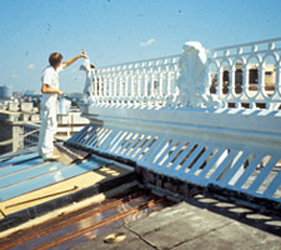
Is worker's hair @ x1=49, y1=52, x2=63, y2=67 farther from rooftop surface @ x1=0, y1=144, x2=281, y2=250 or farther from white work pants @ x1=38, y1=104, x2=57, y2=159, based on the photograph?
rooftop surface @ x1=0, y1=144, x2=281, y2=250

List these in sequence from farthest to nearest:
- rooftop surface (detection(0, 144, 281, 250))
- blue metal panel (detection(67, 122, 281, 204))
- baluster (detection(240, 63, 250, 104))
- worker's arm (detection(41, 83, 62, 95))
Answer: worker's arm (detection(41, 83, 62, 95)) < baluster (detection(240, 63, 250, 104)) < blue metal panel (detection(67, 122, 281, 204)) < rooftop surface (detection(0, 144, 281, 250))

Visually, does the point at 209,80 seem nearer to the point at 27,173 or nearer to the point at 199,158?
the point at 199,158

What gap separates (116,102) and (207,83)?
274 centimetres

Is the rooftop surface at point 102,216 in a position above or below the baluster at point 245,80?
below

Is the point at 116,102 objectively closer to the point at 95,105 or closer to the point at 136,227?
the point at 95,105

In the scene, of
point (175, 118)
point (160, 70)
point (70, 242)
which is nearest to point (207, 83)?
point (175, 118)

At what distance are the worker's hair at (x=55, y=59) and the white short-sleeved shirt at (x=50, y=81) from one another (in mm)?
121

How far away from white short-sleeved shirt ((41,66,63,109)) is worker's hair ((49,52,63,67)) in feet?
0.40

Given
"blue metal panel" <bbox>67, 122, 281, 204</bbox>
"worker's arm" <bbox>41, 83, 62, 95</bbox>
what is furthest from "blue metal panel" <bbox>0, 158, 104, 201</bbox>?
"worker's arm" <bbox>41, 83, 62, 95</bbox>

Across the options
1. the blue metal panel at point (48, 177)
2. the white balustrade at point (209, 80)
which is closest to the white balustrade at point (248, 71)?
the white balustrade at point (209, 80)

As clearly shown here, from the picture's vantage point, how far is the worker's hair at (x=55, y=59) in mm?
5793

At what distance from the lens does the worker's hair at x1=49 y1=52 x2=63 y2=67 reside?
19.0 ft

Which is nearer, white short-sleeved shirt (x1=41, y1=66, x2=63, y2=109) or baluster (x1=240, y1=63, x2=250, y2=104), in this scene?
baluster (x1=240, y1=63, x2=250, y2=104)

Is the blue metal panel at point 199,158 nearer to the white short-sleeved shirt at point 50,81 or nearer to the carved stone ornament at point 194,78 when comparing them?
the carved stone ornament at point 194,78
